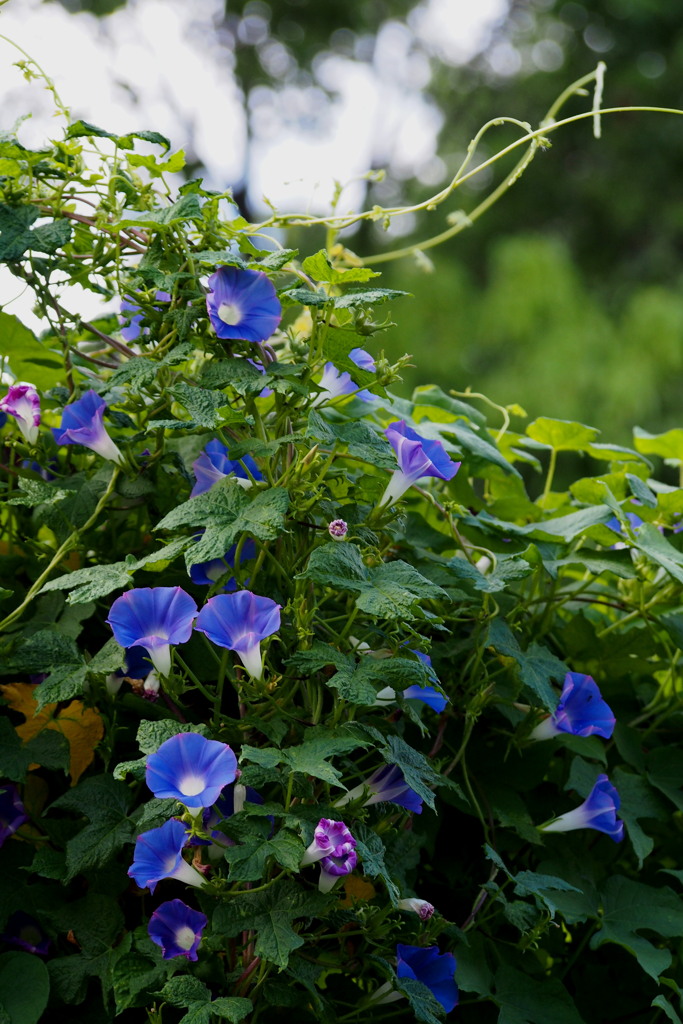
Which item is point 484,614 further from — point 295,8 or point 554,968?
point 295,8

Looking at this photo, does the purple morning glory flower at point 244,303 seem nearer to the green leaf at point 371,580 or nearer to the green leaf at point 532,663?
the green leaf at point 371,580

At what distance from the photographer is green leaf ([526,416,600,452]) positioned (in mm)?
1005

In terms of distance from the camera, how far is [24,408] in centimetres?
76

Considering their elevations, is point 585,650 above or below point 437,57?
above

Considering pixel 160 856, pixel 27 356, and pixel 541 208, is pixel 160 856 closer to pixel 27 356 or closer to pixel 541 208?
pixel 27 356

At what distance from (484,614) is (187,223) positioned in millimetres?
348

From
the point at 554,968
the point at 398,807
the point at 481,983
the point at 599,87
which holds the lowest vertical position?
the point at 554,968

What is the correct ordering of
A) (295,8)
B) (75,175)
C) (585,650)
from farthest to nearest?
(295,8) < (585,650) < (75,175)

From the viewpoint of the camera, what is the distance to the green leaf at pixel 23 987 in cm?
63

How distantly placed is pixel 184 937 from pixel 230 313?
0.39 m

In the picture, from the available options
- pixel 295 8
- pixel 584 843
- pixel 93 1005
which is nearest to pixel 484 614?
pixel 584 843

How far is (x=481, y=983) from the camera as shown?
28.1 inches

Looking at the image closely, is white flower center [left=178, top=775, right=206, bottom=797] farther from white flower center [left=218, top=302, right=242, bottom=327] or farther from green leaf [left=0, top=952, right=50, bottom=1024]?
white flower center [left=218, top=302, right=242, bottom=327]

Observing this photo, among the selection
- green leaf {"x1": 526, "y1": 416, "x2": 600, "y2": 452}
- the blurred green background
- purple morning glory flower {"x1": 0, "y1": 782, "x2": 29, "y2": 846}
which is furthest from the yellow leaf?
the blurred green background
